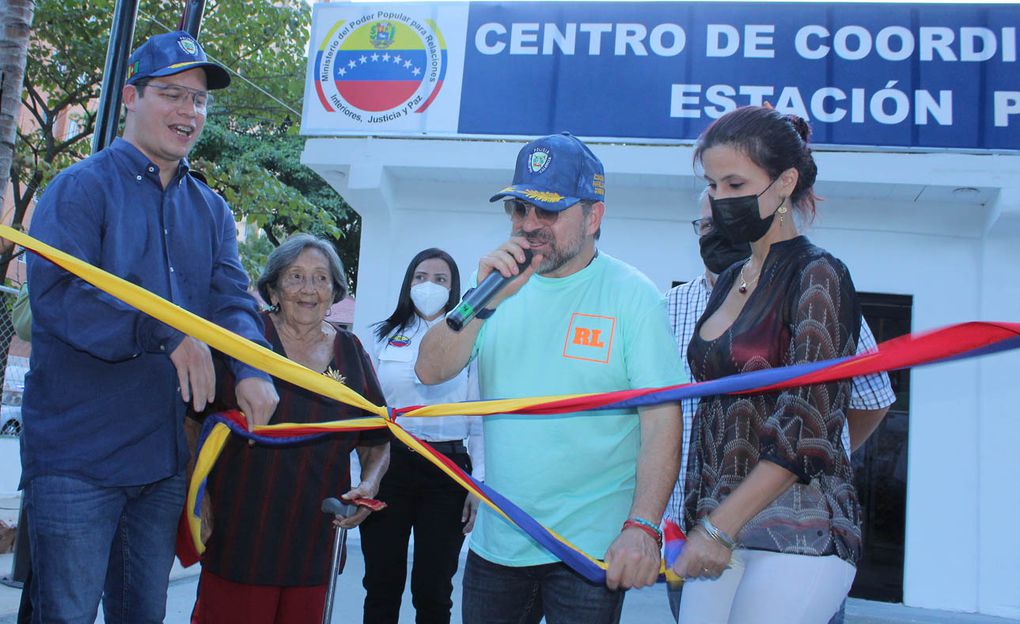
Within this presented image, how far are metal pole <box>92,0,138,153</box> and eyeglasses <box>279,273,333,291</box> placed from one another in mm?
2097

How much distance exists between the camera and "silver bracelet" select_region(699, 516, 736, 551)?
190cm

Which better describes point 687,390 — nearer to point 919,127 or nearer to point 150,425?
point 150,425

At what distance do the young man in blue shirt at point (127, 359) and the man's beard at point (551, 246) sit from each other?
95 centimetres

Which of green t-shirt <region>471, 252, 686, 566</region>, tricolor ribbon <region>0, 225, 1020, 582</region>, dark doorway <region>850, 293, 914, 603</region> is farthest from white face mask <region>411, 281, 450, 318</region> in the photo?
dark doorway <region>850, 293, 914, 603</region>

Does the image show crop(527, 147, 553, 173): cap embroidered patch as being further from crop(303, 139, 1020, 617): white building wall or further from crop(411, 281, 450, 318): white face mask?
crop(303, 139, 1020, 617): white building wall

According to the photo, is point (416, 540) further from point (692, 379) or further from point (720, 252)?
point (692, 379)

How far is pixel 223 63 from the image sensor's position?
12023mm

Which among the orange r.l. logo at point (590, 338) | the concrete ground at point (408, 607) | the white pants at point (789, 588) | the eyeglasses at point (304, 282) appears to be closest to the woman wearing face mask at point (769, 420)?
the white pants at point (789, 588)

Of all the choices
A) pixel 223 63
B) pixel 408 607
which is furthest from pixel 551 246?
pixel 223 63

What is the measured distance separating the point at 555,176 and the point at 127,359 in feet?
4.24

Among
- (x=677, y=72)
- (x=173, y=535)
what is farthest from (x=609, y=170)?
(x=173, y=535)

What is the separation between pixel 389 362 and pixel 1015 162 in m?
5.14

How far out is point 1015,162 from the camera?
6.51 m

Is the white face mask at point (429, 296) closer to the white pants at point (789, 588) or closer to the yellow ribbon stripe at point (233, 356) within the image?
the yellow ribbon stripe at point (233, 356)
